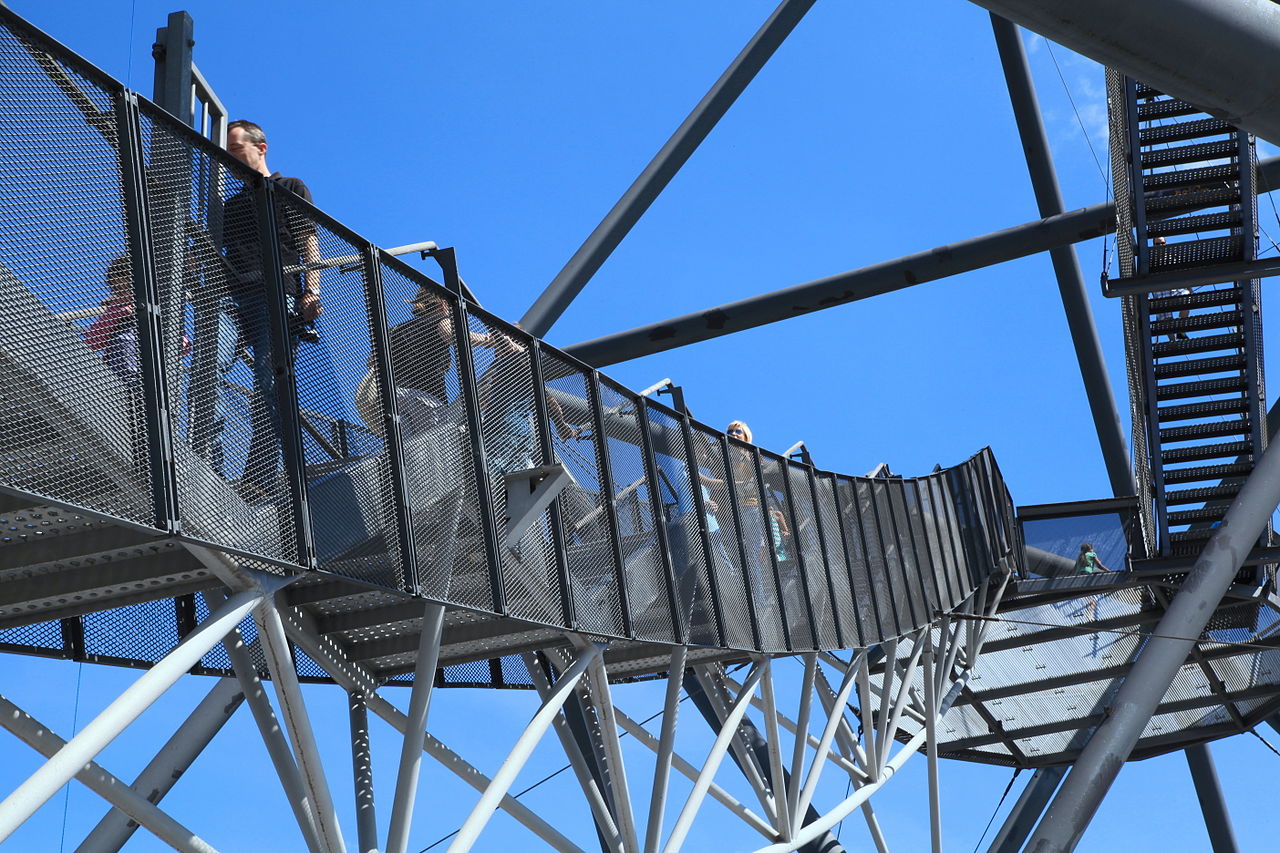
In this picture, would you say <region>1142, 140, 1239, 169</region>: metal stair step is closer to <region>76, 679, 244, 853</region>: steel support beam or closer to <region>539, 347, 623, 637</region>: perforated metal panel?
<region>539, 347, 623, 637</region>: perforated metal panel

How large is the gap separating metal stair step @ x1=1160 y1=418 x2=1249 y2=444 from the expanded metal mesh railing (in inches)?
434

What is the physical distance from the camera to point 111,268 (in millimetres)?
7297

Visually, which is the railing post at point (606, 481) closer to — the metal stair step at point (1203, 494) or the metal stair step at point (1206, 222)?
the metal stair step at point (1206, 222)

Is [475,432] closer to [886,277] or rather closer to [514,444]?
[514,444]

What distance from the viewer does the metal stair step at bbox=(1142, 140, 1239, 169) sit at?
68.2ft

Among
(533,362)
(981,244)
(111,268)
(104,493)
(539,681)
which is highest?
(981,244)

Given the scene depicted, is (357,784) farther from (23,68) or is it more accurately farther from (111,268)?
(23,68)

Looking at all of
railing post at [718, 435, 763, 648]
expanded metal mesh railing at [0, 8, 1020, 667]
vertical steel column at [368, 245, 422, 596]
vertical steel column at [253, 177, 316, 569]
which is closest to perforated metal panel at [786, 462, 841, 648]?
railing post at [718, 435, 763, 648]

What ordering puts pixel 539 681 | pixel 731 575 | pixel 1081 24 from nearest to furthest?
1. pixel 1081 24
2. pixel 539 681
3. pixel 731 575

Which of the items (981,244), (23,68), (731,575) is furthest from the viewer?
(981,244)

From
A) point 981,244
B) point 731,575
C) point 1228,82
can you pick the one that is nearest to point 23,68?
point 1228,82

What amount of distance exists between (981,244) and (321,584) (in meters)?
17.3

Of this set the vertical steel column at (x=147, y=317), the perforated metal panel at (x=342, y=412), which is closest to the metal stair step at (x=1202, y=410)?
the perforated metal panel at (x=342, y=412)

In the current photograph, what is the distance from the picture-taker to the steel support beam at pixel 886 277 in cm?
2497
